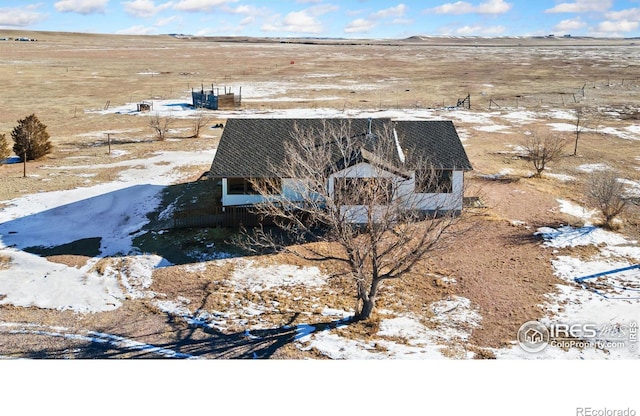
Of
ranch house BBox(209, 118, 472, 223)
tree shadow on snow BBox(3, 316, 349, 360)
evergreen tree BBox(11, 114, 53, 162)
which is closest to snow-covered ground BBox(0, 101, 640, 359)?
tree shadow on snow BBox(3, 316, 349, 360)

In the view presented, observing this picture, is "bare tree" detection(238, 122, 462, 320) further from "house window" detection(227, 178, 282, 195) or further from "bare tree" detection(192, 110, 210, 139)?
"bare tree" detection(192, 110, 210, 139)

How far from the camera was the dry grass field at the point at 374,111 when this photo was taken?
1467cm

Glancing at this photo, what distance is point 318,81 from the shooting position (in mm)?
79062

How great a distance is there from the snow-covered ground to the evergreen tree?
8.10 metres

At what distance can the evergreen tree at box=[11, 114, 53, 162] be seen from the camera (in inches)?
1283

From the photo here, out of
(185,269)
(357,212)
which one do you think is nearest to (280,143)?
(357,212)

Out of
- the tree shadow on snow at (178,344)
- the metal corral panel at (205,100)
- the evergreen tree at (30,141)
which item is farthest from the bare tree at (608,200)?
the metal corral panel at (205,100)

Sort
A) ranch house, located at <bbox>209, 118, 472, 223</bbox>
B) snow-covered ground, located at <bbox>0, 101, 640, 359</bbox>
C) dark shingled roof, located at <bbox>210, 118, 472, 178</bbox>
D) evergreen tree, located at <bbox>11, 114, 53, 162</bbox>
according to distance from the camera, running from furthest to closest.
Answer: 1. evergreen tree, located at <bbox>11, 114, 53, 162</bbox>
2. dark shingled roof, located at <bbox>210, 118, 472, 178</bbox>
3. ranch house, located at <bbox>209, 118, 472, 223</bbox>
4. snow-covered ground, located at <bbox>0, 101, 640, 359</bbox>

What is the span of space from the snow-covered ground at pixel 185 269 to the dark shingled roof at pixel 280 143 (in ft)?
15.4

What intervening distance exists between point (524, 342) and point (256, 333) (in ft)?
24.1

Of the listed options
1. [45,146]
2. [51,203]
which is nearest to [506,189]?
[51,203]

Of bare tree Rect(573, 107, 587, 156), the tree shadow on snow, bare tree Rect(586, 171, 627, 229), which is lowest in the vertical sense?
the tree shadow on snow

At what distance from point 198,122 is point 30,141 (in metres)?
12.4

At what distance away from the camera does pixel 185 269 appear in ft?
61.1
